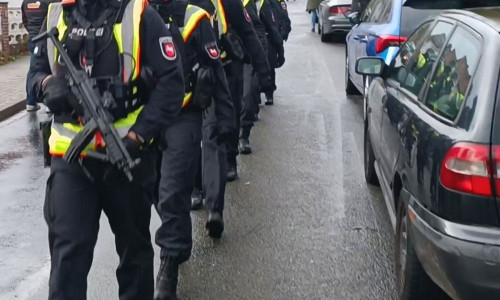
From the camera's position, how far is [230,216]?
6570mm

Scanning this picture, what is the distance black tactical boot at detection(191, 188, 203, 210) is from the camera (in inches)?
261

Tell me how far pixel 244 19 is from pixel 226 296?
210 centimetres

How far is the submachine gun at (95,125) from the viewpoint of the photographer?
3501 mm

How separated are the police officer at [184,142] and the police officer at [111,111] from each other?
3.38 feet

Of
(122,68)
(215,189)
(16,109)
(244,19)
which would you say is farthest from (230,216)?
(16,109)

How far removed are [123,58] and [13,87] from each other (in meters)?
10.3

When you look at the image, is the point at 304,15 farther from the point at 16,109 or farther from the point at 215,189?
the point at 215,189

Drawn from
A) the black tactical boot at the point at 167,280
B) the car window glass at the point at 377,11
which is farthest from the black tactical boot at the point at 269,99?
the black tactical boot at the point at 167,280

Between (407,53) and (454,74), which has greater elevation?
(454,74)

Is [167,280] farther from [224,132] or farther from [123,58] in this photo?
[123,58]

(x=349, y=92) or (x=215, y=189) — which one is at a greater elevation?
(x=215, y=189)

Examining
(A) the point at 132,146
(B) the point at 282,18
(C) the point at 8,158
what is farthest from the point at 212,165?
(B) the point at 282,18

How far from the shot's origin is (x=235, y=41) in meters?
6.12

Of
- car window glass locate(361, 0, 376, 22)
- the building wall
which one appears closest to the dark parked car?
car window glass locate(361, 0, 376, 22)
